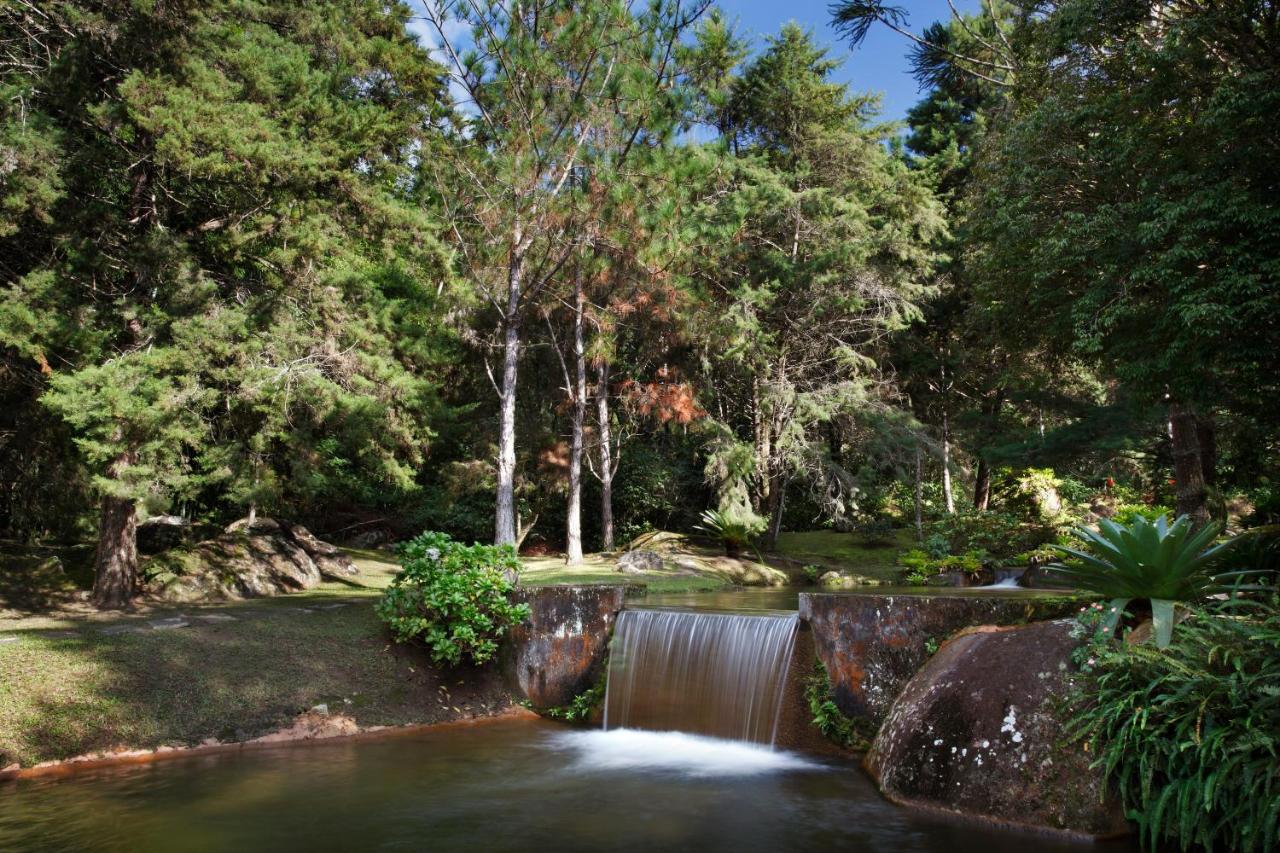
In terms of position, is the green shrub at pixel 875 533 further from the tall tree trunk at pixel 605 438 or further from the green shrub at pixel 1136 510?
the tall tree trunk at pixel 605 438

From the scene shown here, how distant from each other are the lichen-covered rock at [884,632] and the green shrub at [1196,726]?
1366 mm

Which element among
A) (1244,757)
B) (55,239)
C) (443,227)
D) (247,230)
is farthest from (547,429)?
(1244,757)

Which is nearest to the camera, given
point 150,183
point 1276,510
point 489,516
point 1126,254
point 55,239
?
point 1276,510

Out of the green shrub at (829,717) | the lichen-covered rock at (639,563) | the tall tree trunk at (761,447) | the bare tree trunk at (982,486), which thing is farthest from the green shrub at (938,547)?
the green shrub at (829,717)

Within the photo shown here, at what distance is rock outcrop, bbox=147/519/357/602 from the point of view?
13.4 metres

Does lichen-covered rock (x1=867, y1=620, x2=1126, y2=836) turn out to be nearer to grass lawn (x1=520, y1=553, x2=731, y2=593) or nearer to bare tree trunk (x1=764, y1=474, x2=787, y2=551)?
grass lawn (x1=520, y1=553, x2=731, y2=593)

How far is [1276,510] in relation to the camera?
938 centimetres

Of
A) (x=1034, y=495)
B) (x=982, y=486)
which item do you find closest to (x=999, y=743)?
(x=1034, y=495)

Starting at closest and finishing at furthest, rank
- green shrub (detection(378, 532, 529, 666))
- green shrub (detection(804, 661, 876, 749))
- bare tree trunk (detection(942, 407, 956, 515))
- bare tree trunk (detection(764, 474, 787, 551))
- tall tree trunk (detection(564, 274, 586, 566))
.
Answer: green shrub (detection(804, 661, 876, 749)) < green shrub (detection(378, 532, 529, 666)) < tall tree trunk (detection(564, 274, 586, 566)) < bare tree trunk (detection(764, 474, 787, 551)) < bare tree trunk (detection(942, 407, 956, 515))

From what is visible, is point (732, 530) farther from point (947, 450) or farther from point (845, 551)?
point (947, 450)

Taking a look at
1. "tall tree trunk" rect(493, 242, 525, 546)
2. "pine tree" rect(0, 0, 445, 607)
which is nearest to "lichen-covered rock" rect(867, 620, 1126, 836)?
"tall tree trunk" rect(493, 242, 525, 546)

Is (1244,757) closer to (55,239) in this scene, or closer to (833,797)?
(833,797)

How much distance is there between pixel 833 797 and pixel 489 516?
19116 mm

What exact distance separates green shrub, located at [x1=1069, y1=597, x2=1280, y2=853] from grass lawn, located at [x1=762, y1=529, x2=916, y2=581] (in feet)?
40.6
